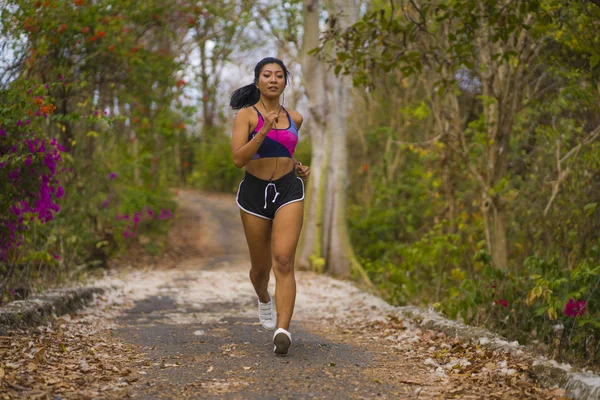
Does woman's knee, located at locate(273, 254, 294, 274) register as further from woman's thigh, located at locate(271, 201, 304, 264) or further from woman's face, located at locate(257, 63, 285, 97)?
woman's face, located at locate(257, 63, 285, 97)

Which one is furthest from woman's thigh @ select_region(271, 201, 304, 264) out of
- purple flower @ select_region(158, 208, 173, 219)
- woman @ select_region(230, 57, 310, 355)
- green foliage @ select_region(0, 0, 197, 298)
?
purple flower @ select_region(158, 208, 173, 219)

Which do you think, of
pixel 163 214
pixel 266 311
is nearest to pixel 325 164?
pixel 163 214

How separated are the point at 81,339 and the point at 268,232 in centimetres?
176

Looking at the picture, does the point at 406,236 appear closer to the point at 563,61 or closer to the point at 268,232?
the point at 563,61

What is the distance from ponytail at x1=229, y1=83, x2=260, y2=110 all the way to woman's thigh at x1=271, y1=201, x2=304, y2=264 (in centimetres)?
87

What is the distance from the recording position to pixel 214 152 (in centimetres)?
3144

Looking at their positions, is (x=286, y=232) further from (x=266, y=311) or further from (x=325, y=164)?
(x=325, y=164)

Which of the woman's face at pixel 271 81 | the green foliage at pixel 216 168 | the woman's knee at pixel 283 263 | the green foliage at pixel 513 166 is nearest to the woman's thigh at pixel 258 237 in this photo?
the woman's knee at pixel 283 263

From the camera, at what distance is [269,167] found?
5090 mm

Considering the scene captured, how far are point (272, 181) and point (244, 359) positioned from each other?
1277 mm

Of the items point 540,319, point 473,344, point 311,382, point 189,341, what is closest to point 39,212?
point 189,341

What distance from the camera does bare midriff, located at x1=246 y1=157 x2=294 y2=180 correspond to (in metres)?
5.09

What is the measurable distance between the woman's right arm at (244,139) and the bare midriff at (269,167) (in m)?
0.19

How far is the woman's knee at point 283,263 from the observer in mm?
4914
